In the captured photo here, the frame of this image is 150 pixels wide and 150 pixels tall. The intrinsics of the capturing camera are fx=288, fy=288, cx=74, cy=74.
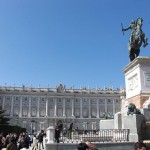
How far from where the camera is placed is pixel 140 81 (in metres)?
14.8

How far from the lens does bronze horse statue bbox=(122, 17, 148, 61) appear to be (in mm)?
16438

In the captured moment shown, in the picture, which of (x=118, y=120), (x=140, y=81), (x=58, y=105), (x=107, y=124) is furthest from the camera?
(x=58, y=105)

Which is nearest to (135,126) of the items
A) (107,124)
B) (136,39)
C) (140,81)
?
(140,81)

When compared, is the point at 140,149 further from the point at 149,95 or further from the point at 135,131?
the point at 149,95

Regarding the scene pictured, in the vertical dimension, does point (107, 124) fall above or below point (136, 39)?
below

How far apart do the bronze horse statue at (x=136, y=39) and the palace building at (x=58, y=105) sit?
282 feet

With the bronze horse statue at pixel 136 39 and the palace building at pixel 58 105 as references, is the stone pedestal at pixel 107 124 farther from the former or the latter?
the palace building at pixel 58 105

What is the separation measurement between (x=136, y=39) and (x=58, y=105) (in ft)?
295

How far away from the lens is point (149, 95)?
14508 millimetres

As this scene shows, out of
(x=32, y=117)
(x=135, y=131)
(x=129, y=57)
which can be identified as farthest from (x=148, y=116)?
(x=32, y=117)

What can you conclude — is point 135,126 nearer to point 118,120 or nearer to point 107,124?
point 118,120

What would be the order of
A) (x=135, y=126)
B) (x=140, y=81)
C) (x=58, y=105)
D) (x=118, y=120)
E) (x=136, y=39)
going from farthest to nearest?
(x=58, y=105) < (x=136, y=39) < (x=140, y=81) < (x=118, y=120) < (x=135, y=126)

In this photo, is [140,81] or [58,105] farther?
[58,105]

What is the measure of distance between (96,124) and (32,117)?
23109 mm
